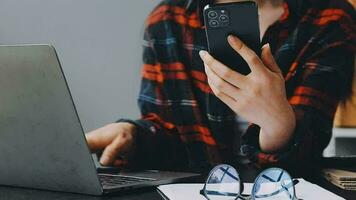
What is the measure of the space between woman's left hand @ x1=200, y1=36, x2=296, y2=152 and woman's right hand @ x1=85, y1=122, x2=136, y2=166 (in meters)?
0.20

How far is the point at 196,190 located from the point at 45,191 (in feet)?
0.69

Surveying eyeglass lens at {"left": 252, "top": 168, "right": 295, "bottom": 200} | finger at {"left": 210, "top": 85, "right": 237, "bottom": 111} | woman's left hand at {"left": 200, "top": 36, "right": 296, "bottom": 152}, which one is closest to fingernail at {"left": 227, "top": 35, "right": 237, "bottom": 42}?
woman's left hand at {"left": 200, "top": 36, "right": 296, "bottom": 152}

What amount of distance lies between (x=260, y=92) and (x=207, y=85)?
0.37 meters

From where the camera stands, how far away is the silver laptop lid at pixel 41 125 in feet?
2.21

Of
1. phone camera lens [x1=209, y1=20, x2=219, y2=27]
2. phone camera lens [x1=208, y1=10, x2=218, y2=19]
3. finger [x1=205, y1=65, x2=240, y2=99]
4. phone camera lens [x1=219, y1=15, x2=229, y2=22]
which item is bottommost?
finger [x1=205, y1=65, x2=240, y2=99]

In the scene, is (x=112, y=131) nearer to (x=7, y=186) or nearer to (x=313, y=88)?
(x=7, y=186)

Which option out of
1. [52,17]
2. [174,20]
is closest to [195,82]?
[174,20]

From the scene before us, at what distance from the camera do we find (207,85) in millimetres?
1273

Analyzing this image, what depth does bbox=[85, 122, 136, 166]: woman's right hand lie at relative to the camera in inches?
39.0

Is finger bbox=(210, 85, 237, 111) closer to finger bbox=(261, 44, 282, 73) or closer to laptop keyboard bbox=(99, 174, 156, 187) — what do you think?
finger bbox=(261, 44, 282, 73)

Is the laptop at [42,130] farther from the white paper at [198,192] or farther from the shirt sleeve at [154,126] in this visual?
the shirt sleeve at [154,126]

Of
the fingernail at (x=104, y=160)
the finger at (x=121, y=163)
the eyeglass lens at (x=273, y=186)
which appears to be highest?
the eyeglass lens at (x=273, y=186)

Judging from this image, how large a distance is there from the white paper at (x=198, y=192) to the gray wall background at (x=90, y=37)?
4.21 feet

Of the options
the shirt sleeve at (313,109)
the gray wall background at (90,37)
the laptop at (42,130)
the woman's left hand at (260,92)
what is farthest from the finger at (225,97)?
the gray wall background at (90,37)
